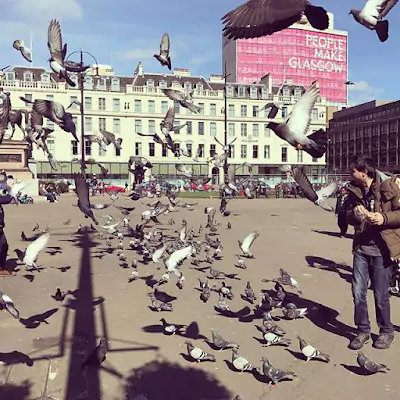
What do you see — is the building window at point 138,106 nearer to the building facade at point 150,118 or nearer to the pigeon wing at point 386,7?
the building facade at point 150,118

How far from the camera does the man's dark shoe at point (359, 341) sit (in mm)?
5100

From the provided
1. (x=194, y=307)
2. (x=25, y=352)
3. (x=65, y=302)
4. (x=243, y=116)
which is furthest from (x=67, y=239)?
(x=243, y=116)

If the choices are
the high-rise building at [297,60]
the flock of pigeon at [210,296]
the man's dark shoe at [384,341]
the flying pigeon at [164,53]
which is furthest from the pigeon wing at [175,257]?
the high-rise building at [297,60]

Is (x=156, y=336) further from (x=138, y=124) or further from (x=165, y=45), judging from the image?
(x=138, y=124)

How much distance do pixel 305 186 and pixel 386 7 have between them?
295 cm

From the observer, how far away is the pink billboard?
9094 cm

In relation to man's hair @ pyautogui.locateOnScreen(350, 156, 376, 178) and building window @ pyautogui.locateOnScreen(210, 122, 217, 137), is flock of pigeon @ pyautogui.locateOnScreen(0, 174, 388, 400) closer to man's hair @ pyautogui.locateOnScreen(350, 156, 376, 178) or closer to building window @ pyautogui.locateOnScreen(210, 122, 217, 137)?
man's hair @ pyautogui.locateOnScreen(350, 156, 376, 178)

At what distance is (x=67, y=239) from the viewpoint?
44.0 feet

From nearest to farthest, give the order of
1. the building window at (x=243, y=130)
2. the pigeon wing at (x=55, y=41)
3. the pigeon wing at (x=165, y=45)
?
the pigeon wing at (x=55, y=41)
the pigeon wing at (x=165, y=45)
the building window at (x=243, y=130)

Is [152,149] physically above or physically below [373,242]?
above

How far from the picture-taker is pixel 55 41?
23.1 feet

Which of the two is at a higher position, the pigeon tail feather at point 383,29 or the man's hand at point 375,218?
the pigeon tail feather at point 383,29

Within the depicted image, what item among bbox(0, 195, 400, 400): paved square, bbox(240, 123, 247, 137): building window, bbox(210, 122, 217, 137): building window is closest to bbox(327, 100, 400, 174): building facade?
bbox(240, 123, 247, 137): building window

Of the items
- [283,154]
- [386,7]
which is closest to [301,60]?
[283,154]
